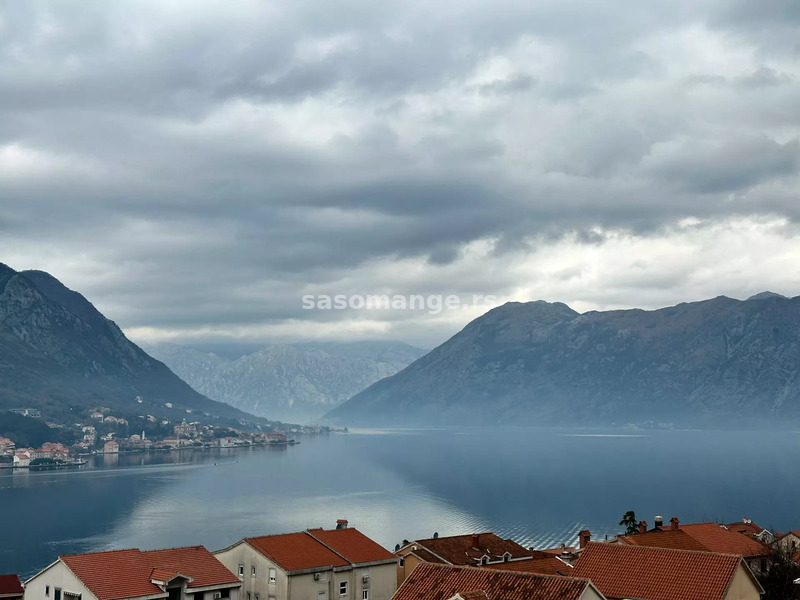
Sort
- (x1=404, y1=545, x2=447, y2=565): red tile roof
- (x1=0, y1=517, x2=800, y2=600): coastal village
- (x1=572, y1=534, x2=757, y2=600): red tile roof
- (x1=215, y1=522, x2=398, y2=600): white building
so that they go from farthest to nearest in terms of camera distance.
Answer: (x1=404, y1=545, x2=447, y2=565): red tile roof
(x1=215, y1=522, x2=398, y2=600): white building
(x1=572, y1=534, x2=757, y2=600): red tile roof
(x1=0, y1=517, x2=800, y2=600): coastal village

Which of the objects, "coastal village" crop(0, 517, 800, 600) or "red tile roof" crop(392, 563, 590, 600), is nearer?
"red tile roof" crop(392, 563, 590, 600)

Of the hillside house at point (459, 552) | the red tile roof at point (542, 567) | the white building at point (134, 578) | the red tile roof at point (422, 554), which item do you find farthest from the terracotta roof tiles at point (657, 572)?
the white building at point (134, 578)

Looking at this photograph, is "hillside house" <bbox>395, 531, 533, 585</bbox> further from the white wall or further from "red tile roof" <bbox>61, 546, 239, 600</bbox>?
the white wall

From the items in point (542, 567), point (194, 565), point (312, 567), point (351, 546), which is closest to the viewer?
point (194, 565)

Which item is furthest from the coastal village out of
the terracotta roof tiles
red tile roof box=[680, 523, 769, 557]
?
red tile roof box=[680, 523, 769, 557]

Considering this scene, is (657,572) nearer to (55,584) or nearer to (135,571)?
(135,571)

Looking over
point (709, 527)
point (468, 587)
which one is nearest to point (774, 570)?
point (709, 527)

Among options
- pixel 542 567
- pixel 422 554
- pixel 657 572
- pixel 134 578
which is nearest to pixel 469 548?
pixel 422 554
